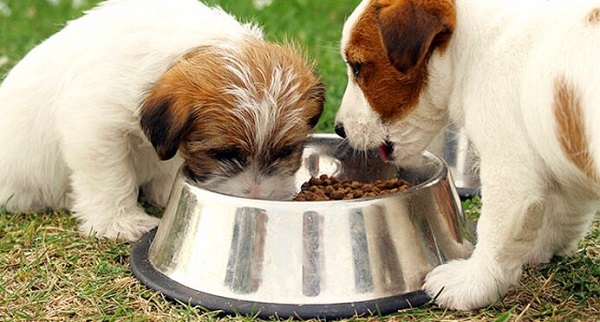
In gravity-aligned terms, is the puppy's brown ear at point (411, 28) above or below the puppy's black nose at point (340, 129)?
above

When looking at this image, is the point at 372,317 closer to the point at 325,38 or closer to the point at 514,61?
the point at 514,61

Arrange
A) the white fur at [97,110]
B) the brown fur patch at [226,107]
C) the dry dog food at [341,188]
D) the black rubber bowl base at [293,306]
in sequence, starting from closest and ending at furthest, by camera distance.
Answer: the black rubber bowl base at [293,306]
the brown fur patch at [226,107]
the dry dog food at [341,188]
the white fur at [97,110]

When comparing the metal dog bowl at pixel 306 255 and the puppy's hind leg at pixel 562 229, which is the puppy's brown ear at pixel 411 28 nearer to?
the metal dog bowl at pixel 306 255

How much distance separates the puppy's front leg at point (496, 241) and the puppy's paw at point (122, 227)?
77.9 inches

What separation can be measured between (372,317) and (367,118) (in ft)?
3.31

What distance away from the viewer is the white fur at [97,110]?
17.9 ft

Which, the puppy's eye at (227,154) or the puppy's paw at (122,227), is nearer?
the puppy's eye at (227,154)

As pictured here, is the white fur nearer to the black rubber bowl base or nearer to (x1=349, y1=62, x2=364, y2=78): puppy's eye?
(x1=349, y1=62, x2=364, y2=78): puppy's eye

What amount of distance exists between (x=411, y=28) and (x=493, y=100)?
0.51m

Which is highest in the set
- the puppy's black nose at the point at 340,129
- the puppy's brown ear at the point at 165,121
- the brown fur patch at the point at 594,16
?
the brown fur patch at the point at 594,16

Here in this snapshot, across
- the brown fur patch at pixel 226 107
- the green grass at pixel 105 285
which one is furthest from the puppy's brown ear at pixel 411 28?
the green grass at pixel 105 285

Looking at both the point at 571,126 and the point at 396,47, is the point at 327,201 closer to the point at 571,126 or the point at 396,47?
the point at 396,47

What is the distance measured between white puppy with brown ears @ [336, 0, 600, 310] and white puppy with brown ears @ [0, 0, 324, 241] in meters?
0.54

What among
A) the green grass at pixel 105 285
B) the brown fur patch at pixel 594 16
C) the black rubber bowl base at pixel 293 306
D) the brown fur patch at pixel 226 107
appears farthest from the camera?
the brown fur patch at pixel 226 107
